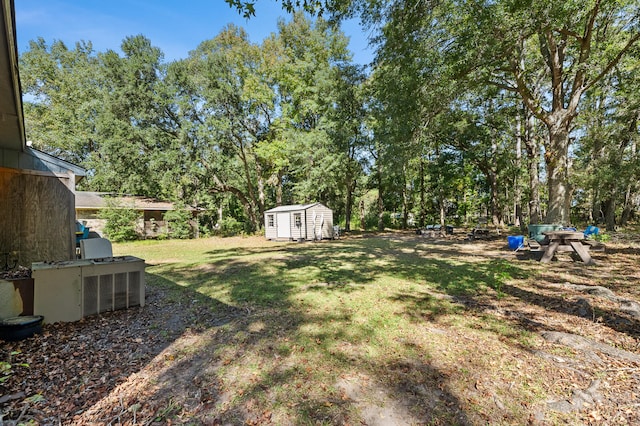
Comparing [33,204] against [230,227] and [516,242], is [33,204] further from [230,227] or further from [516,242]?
[230,227]

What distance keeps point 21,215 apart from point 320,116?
59.0 feet

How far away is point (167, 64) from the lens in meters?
20.0

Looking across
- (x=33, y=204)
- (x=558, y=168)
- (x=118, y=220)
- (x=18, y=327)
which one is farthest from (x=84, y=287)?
(x=118, y=220)

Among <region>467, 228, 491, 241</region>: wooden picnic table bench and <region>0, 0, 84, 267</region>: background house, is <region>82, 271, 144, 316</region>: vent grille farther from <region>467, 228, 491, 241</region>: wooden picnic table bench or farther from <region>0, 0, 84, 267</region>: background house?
<region>467, 228, 491, 241</region>: wooden picnic table bench

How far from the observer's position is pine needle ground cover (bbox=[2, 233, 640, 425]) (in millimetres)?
2135

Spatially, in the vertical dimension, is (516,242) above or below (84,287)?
below

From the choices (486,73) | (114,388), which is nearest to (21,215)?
(114,388)

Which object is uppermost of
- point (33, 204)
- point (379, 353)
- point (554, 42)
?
point (554, 42)

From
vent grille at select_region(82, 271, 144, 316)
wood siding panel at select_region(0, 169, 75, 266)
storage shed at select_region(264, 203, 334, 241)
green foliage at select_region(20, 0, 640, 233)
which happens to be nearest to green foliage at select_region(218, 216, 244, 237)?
green foliage at select_region(20, 0, 640, 233)

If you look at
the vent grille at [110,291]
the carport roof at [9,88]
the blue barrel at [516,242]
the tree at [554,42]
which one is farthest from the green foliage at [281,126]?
the carport roof at [9,88]

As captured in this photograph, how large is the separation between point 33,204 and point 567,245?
12.1 meters

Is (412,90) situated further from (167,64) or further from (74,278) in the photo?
(167,64)

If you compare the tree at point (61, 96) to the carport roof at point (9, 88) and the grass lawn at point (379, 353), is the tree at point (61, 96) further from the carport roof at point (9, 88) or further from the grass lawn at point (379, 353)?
the grass lawn at point (379, 353)

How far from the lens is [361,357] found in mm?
2912
